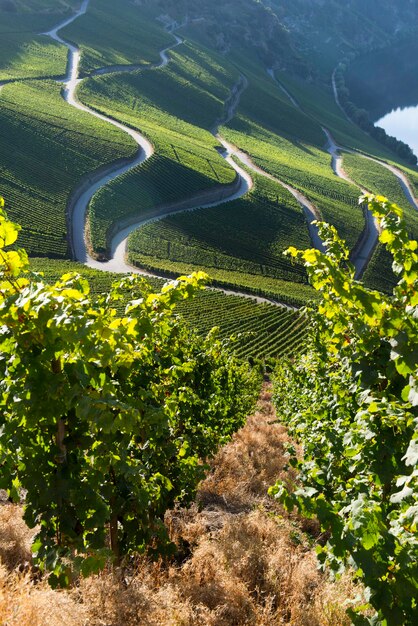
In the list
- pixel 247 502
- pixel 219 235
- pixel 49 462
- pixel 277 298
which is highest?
pixel 219 235

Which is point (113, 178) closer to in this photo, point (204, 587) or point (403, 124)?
point (204, 587)

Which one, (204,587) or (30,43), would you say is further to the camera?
(30,43)

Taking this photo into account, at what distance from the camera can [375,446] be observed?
442 cm

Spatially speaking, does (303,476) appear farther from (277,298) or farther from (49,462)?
(277,298)

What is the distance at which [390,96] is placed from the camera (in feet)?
630

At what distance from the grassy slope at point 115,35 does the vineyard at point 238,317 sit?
76.7 m

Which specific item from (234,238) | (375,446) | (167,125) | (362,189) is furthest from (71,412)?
(167,125)

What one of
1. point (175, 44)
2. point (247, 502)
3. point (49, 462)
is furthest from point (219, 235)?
point (175, 44)

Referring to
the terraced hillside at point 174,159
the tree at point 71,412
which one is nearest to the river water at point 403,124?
the terraced hillside at point 174,159

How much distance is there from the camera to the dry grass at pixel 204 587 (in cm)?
404

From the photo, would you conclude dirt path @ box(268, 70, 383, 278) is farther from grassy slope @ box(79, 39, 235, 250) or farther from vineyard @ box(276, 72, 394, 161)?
grassy slope @ box(79, 39, 235, 250)

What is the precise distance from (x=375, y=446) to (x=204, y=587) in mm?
2229

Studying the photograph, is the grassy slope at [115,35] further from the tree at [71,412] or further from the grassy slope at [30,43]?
the tree at [71,412]

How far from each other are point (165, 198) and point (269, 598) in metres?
67.2
